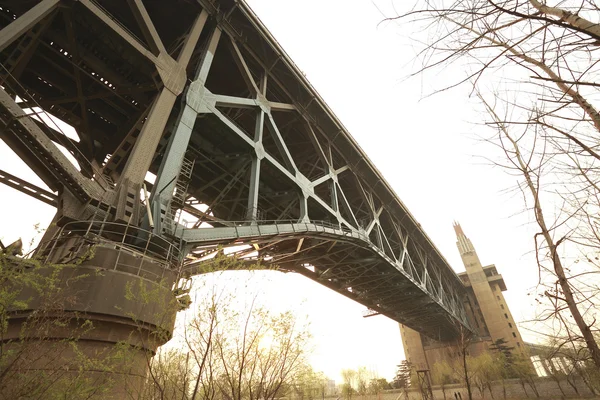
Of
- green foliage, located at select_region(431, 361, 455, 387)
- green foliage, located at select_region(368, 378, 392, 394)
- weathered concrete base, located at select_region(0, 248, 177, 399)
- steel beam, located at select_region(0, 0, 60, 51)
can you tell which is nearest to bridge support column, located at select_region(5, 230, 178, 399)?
weathered concrete base, located at select_region(0, 248, 177, 399)

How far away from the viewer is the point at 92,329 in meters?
5.06

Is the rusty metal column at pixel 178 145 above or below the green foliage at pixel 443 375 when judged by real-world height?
above

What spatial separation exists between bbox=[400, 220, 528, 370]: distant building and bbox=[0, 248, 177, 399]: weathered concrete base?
178 ft

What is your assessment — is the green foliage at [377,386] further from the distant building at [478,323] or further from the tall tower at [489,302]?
the tall tower at [489,302]

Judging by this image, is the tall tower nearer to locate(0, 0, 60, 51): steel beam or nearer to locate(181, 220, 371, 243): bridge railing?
locate(181, 220, 371, 243): bridge railing

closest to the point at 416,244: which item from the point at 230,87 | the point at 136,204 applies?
the point at 230,87

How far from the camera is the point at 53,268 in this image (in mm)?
4965

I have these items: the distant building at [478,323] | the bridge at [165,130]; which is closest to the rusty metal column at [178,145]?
the bridge at [165,130]

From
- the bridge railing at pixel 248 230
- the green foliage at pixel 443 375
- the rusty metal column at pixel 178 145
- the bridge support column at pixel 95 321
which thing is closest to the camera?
the bridge support column at pixel 95 321

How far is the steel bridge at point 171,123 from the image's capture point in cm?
675

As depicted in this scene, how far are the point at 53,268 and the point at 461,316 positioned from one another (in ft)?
166

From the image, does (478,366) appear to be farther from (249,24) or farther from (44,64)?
(44,64)

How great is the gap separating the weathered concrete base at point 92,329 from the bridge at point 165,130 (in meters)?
0.27

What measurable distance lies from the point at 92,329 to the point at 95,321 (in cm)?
13
